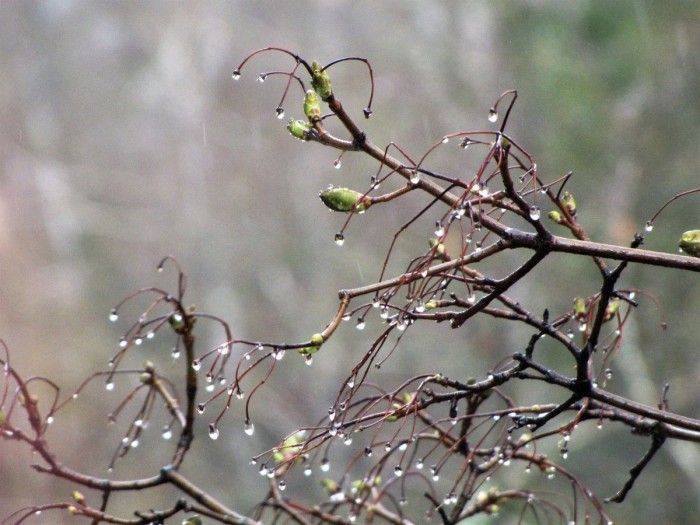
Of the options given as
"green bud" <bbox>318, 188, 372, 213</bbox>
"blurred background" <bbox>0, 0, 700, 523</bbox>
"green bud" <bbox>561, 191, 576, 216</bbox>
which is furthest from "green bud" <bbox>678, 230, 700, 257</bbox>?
"blurred background" <bbox>0, 0, 700, 523</bbox>

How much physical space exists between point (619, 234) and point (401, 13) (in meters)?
1.09

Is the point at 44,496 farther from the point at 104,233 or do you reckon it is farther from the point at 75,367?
the point at 104,233

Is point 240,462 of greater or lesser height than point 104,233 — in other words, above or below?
below

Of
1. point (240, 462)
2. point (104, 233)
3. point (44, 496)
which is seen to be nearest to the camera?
point (44, 496)

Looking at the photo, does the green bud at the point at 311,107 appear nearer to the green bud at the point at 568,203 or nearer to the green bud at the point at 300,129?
the green bud at the point at 300,129

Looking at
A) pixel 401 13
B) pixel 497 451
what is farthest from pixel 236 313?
pixel 497 451

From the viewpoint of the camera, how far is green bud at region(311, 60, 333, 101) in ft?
1.21

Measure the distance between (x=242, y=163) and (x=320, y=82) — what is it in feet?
7.12

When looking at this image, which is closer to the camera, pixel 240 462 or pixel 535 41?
pixel 535 41

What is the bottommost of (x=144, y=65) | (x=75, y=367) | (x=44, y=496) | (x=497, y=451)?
(x=497, y=451)

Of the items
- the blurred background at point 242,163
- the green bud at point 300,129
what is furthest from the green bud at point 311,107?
the blurred background at point 242,163

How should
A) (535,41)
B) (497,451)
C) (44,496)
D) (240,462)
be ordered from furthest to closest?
(240,462) → (44,496) → (535,41) → (497,451)

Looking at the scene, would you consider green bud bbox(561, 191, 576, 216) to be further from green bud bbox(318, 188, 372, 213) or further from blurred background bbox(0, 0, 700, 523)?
blurred background bbox(0, 0, 700, 523)

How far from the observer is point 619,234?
175cm
